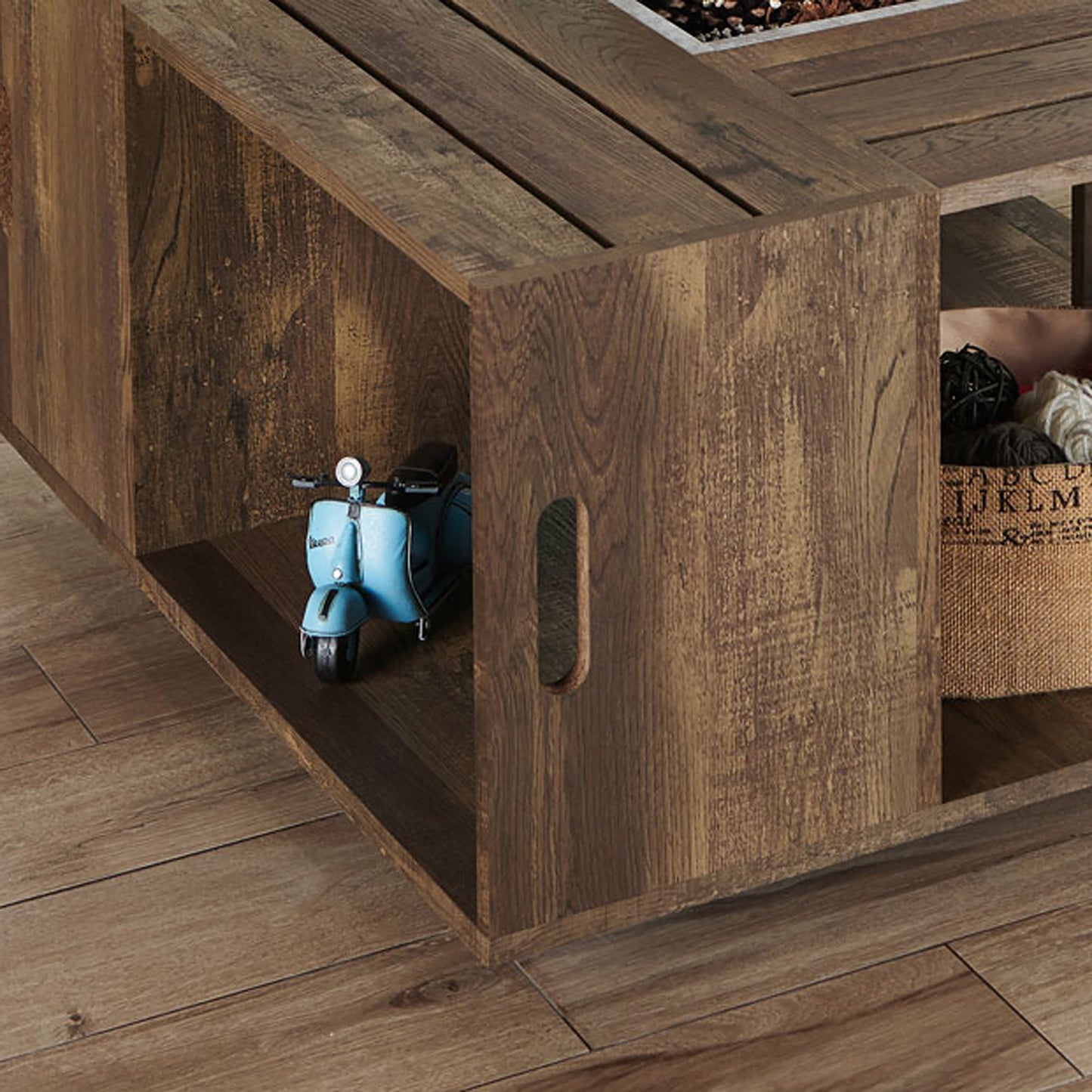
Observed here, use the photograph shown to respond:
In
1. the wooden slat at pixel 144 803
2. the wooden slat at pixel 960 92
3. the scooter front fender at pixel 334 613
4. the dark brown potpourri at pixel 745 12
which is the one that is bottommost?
the wooden slat at pixel 144 803

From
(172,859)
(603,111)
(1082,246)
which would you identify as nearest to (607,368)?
(603,111)

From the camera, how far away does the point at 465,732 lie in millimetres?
1668

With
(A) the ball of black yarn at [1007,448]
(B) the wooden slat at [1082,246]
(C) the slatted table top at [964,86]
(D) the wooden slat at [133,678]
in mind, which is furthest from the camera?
(B) the wooden slat at [1082,246]

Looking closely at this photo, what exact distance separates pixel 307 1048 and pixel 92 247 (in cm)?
65

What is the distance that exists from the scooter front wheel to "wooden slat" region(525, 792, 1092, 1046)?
28cm

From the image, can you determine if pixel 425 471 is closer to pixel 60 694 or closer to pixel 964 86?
pixel 60 694

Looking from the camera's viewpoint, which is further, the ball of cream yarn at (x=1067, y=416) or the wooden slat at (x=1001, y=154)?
the ball of cream yarn at (x=1067, y=416)

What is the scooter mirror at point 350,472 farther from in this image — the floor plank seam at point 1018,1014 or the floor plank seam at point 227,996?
the floor plank seam at point 1018,1014

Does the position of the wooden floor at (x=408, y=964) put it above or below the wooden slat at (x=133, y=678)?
below

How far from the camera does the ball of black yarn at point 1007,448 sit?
165 cm

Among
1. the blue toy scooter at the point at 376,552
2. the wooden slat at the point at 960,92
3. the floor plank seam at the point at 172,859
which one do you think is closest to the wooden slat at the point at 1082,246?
the wooden slat at the point at 960,92

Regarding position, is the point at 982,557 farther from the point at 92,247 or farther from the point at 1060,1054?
the point at 92,247

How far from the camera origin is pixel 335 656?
1703 millimetres

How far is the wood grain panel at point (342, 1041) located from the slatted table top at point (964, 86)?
610mm
